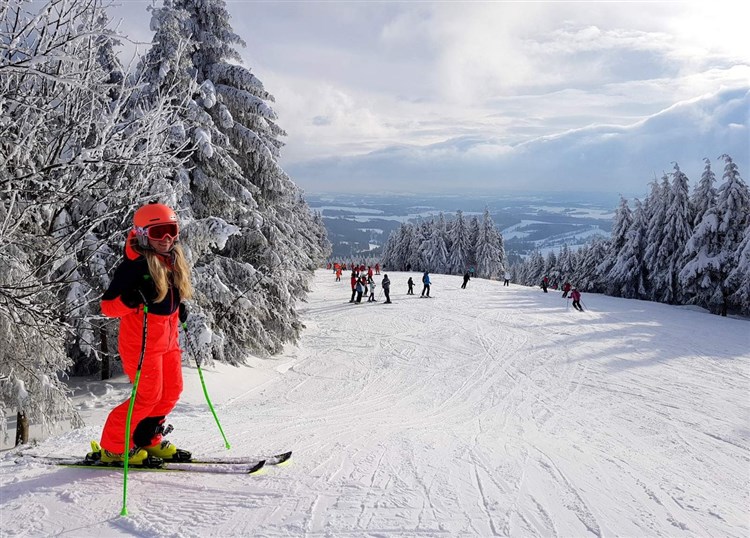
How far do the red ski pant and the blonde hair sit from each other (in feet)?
0.75

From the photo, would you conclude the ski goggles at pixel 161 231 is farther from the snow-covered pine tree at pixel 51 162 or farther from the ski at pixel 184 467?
the ski at pixel 184 467

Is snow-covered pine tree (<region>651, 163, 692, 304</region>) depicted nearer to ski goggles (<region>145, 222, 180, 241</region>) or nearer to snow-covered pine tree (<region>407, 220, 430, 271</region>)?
ski goggles (<region>145, 222, 180, 241</region>)

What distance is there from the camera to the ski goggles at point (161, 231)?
3.62 meters

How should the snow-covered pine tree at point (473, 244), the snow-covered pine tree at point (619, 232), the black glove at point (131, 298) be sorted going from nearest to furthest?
1. the black glove at point (131, 298)
2. the snow-covered pine tree at point (619, 232)
3. the snow-covered pine tree at point (473, 244)

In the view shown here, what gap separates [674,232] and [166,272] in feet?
117

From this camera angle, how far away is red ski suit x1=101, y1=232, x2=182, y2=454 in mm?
3531

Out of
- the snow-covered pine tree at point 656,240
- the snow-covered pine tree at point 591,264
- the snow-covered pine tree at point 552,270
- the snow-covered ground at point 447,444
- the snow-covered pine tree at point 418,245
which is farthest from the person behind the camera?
the snow-covered pine tree at point 418,245

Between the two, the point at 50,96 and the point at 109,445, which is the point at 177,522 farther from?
the point at 50,96

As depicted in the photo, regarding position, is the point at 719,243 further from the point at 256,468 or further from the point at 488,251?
the point at 488,251

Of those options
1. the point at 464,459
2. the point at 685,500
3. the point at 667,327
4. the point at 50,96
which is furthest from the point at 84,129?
the point at 667,327

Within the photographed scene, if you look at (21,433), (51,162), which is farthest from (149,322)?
(21,433)

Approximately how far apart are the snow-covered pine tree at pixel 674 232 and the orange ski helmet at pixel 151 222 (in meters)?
34.2

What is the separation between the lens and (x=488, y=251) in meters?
61.0

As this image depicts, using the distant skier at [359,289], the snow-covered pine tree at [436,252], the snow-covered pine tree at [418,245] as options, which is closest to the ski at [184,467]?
the distant skier at [359,289]
